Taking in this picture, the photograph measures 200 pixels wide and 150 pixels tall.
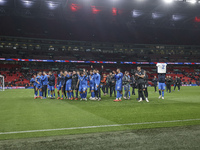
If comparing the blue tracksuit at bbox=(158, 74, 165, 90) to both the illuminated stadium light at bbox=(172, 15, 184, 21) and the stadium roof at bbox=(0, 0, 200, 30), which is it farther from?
the illuminated stadium light at bbox=(172, 15, 184, 21)

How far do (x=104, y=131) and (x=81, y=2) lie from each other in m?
37.9

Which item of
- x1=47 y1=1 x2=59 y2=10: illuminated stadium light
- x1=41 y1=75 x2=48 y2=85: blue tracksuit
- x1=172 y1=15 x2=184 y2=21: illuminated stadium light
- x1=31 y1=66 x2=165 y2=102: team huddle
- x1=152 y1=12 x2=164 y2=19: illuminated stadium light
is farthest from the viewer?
x1=172 y1=15 x2=184 y2=21: illuminated stadium light

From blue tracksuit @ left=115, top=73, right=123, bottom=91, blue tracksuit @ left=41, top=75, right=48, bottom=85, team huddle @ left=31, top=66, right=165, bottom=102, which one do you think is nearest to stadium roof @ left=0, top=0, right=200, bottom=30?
blue tracksuit @ left=41, top=75, right=48, bottom=85

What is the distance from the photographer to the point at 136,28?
188 ft

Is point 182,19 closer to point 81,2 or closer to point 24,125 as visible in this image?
point 81,2

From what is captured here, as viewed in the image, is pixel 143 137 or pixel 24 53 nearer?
pixel 143 137

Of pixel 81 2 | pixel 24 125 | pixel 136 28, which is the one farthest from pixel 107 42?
pixel 24 125

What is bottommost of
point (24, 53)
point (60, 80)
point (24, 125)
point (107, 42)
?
point (24, 125)

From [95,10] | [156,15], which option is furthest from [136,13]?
[95,10]

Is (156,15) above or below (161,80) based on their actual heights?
above

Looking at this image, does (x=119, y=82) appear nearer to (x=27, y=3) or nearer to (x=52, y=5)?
(x=52, y=5)

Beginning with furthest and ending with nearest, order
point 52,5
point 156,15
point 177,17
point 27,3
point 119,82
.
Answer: point 177,17 < point 156,15 < point 52,5 < point 27,3 < point 119,82

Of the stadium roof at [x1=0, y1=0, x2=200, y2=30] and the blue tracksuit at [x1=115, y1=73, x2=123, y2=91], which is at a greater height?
the stadium roof at [x1=0, y1=0, x2=200, y2=30]

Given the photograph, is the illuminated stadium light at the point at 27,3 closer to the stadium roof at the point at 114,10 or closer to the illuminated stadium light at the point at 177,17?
the stadium roof at the point at 114,10
